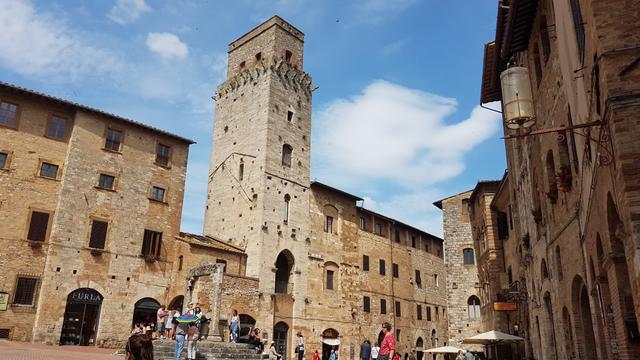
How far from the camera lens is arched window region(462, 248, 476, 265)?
34781mm

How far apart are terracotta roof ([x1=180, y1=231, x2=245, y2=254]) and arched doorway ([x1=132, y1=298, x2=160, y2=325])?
3691 mm

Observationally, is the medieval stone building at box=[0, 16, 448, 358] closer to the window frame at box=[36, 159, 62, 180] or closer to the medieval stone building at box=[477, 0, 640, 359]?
the window frame at box=[36, 159, 62, 180]

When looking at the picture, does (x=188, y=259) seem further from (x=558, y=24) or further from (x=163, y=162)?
(x=558, y=24)

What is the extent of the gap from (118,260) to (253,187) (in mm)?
9960

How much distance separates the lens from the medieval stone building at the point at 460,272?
113ft

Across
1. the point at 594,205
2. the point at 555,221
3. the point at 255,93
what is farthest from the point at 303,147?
the point at 594,205

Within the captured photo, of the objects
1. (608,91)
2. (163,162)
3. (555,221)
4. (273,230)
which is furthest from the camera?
(273,230)

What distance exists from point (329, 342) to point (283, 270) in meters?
5.74

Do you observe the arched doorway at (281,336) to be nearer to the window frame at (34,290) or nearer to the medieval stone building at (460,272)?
the medieval stone building at (460,272)

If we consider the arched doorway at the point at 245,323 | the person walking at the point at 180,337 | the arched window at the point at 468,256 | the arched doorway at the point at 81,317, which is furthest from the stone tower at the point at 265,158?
the person walking at the point at 180,337

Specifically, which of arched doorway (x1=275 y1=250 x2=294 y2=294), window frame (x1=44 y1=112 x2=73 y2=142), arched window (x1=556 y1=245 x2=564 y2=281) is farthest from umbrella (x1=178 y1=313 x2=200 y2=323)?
arched doorway (x1=275 y1=250 x2=294 y2=294)

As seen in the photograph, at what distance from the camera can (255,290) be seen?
2984 cm

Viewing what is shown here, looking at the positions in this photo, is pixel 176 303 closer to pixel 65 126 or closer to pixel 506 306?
pixel 65 126

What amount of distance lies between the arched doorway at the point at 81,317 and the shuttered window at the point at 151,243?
10.7 feet
